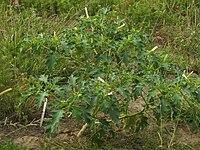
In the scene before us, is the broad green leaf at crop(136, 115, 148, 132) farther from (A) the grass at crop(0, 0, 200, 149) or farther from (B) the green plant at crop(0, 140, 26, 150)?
(B) the green plant at crop(0, 140, 26, 150)

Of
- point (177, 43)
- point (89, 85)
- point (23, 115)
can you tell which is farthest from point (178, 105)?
point (177, 43)

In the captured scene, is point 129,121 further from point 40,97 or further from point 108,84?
point 40,97

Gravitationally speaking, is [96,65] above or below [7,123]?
above

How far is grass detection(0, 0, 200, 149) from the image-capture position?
159 inches

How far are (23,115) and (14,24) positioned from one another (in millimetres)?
1284

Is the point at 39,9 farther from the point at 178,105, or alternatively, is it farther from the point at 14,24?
the point at 178,105

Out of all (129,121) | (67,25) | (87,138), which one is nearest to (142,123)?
(129,121)

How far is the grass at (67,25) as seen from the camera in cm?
404

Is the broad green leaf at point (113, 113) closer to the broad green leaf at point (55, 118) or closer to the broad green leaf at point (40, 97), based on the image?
the broad green leaf at point (55, 118)

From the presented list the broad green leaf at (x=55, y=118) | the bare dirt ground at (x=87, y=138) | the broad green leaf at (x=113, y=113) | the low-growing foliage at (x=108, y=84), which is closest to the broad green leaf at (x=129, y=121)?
the low-growing foliage at (x=108, y=84)

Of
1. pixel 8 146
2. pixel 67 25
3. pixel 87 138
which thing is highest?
pixel 67 25

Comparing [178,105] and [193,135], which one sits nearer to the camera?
[178,105]

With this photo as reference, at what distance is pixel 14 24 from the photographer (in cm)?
490

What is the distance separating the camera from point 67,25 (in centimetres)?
536
